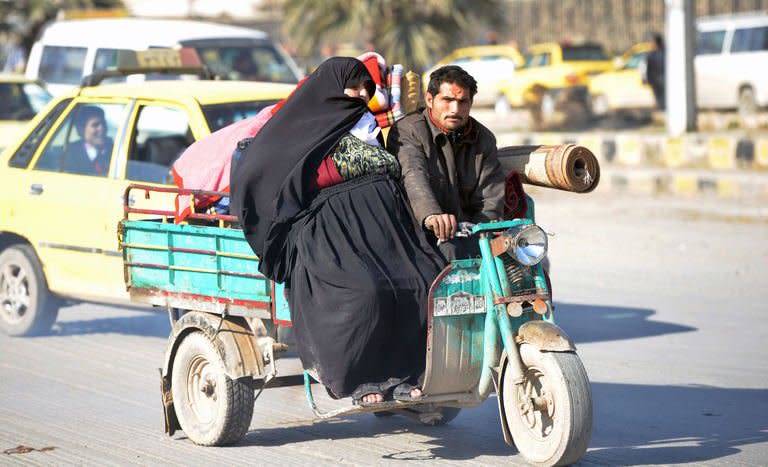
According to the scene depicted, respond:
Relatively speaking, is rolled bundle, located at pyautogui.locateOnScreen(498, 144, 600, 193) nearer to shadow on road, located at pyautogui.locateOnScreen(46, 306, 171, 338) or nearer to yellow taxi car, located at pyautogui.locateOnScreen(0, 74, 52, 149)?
shadow on road, located at pyautogui.locateOnScreen(46, 306, 171, 338)

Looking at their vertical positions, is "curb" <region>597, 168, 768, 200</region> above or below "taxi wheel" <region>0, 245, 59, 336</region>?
above

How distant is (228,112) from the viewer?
8.52 metres

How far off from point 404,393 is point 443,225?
0.71 metres

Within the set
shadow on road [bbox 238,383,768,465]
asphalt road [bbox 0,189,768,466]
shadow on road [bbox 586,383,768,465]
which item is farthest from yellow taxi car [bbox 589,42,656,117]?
shadow on road [bbox 238,383,768,465]

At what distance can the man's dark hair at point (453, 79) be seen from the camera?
224 inches

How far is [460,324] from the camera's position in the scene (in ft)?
17.5

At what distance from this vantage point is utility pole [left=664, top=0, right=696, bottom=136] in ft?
64.3

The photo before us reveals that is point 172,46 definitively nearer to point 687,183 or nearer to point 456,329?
point 687,183

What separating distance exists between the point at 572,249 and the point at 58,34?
771 centimetres

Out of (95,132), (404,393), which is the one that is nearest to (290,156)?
(404,393)

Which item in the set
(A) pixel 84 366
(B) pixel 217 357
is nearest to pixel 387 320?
(B) pixel 217 357

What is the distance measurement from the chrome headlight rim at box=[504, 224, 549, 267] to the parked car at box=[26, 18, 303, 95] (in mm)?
10394

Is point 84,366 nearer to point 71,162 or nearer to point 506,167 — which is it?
point 71,162

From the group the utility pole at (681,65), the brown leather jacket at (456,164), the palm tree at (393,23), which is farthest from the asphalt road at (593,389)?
the palm tree at (393,23)
